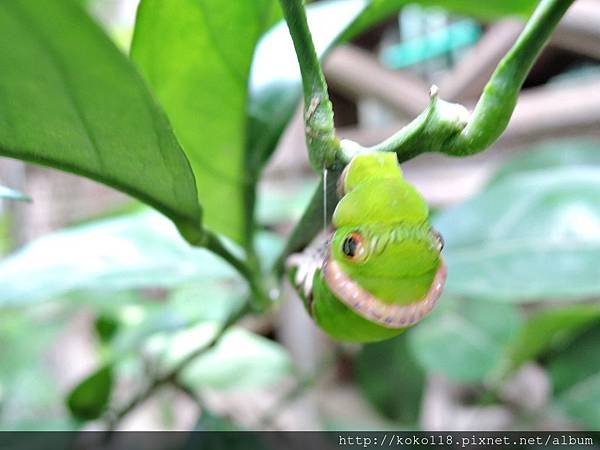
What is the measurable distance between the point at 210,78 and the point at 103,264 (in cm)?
25

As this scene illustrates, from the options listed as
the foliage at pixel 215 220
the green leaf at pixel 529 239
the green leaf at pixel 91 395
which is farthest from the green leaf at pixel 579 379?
the green leaf at pixel 91 395

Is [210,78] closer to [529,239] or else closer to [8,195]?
[8,195]

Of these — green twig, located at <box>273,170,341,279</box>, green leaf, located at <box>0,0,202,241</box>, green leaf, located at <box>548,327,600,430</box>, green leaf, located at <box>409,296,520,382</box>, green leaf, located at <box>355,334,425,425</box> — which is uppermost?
green leaf, located at <box>0,0,202,241</box>

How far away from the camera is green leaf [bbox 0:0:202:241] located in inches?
9.2

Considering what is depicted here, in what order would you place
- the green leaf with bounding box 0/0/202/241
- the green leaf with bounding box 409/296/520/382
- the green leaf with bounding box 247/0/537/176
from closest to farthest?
the green leaf with bounding box 0/0/202/241, the green leaf with bounding box 247/0/537/176, the green leaf with bounding box 409/296/520/382

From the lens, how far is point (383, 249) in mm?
285

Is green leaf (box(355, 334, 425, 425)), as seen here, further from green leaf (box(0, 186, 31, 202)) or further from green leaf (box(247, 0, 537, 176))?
green leaf (box(0, 186, 31, 202))

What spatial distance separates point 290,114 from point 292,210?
0.71m

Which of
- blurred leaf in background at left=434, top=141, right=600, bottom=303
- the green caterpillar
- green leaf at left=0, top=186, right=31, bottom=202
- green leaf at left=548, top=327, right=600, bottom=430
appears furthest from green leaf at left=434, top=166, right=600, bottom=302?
green leaf at left=0, top=186, right=31, bottom=202

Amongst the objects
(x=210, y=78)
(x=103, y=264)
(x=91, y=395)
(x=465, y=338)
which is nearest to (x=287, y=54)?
(x=210, y=78)

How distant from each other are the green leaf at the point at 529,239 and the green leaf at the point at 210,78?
235 millimetres

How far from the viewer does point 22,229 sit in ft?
3.77

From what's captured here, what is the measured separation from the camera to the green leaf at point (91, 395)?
23.5 inches

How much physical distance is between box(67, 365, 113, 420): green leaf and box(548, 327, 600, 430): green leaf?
0.52 m
